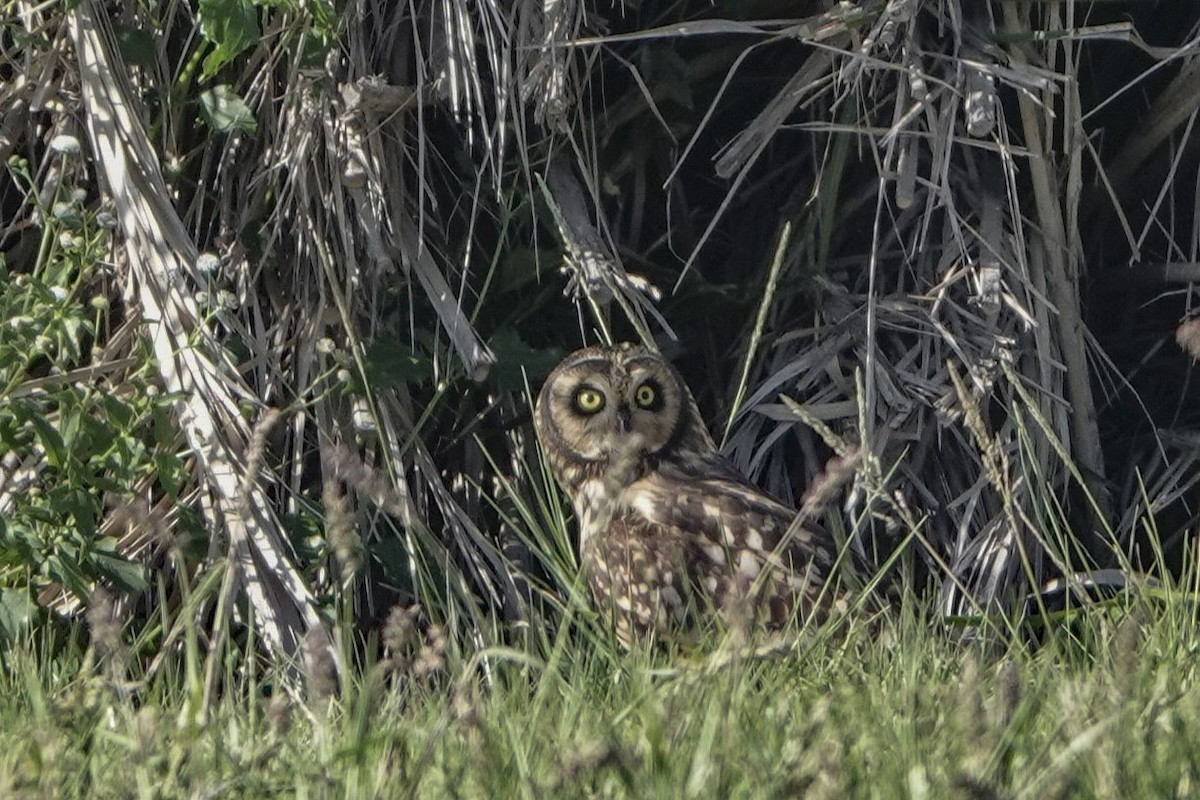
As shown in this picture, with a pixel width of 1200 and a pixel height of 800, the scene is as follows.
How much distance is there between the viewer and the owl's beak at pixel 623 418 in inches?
167

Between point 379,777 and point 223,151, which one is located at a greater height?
point 223,151

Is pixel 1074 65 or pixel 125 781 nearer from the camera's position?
pixel 125 781

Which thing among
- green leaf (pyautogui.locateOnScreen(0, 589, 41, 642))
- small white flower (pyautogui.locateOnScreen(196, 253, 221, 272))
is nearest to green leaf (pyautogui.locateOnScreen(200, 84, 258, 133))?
small white flower (pyautogui.locateOnScreen(196, 253, 221, 272))

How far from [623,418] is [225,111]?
1.13 meters

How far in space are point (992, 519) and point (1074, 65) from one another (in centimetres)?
105

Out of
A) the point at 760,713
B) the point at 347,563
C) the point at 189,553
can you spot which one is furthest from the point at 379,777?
the point at 189,553

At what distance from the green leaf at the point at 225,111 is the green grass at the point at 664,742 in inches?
59.6

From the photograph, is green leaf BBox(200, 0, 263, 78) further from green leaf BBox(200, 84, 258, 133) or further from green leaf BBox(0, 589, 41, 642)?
green leaf BBox(0, 589, 41, 642)

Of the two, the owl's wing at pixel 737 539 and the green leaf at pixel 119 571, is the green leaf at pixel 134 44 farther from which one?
the owl's wing at pixel 737 539

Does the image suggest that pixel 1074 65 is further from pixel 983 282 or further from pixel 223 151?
pixel 223 151

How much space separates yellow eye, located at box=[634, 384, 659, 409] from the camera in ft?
13.8

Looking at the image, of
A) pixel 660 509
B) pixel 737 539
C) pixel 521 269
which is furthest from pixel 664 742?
pixel 521 269

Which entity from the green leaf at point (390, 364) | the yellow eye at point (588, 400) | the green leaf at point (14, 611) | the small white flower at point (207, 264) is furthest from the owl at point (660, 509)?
the green leaf at point (14, 611)

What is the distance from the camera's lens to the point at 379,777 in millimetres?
2059
